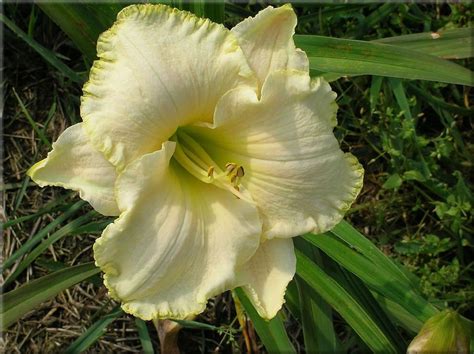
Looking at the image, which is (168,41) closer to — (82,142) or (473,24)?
(82,142)

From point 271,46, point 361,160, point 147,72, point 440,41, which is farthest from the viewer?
point 361,160

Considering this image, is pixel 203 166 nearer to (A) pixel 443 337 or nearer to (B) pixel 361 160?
(A) pixel 443 337

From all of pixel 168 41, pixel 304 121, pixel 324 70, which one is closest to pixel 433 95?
pixel 324 70

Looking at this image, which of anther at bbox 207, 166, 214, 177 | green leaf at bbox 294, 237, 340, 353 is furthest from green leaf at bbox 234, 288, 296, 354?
anther at bbox 207, 166, 214, 177

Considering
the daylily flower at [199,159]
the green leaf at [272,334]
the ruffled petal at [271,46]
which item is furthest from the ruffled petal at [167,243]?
the green leaf at [272,334]

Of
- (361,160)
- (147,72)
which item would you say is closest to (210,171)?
(147,72)

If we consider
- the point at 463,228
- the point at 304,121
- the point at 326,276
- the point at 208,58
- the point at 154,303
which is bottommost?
the point at 463,228

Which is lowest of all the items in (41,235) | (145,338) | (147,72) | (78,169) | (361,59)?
(145,338)

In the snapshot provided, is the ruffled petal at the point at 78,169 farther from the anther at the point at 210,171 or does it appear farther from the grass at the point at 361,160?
the grass at the point at 361,160
